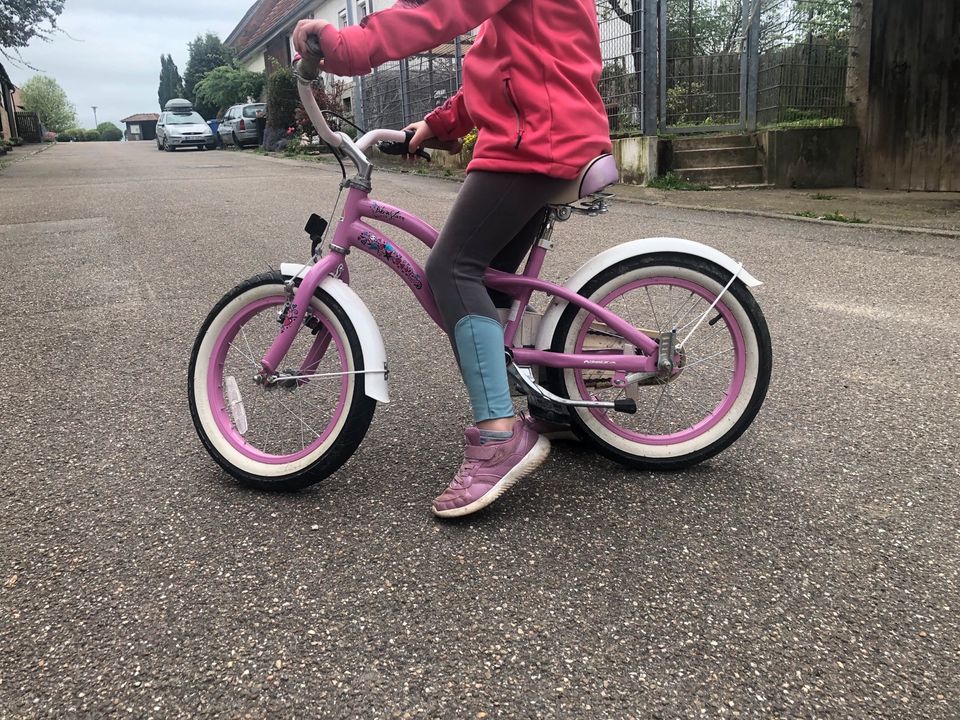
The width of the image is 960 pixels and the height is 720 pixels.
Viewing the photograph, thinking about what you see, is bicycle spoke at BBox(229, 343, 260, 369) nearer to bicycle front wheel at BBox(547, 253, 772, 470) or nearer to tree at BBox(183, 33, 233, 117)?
bicycle front wheel at BBox(547, 253, 772, 470)

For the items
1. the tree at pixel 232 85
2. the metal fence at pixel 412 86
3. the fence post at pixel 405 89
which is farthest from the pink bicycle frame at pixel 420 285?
the tree at pixel 232 85

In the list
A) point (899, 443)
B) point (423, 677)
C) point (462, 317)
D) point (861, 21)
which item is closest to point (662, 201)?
point (861, 21)

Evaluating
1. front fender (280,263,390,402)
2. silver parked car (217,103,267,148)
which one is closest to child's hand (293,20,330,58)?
front fender (280,263,390,402)

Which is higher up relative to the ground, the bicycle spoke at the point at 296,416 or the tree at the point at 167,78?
the tree at the point at 167,78

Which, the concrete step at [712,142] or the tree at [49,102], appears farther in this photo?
the tree at [49,102]

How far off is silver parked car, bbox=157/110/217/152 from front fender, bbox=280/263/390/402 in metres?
30.4

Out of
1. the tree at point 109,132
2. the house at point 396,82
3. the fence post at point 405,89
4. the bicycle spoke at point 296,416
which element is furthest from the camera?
the tree at point 109,132

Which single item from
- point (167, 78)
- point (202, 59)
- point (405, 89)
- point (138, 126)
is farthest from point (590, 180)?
point (138, 126)

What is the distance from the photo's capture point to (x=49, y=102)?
93.7 meters

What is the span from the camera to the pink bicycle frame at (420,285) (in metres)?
2.62

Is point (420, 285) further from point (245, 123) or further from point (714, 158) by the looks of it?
point (245, 123)

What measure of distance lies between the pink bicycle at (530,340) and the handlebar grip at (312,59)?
30cm

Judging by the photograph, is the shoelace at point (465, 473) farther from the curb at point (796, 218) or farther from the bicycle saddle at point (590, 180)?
the curb at point (796, 218)

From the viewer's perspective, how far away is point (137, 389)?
3.69m
